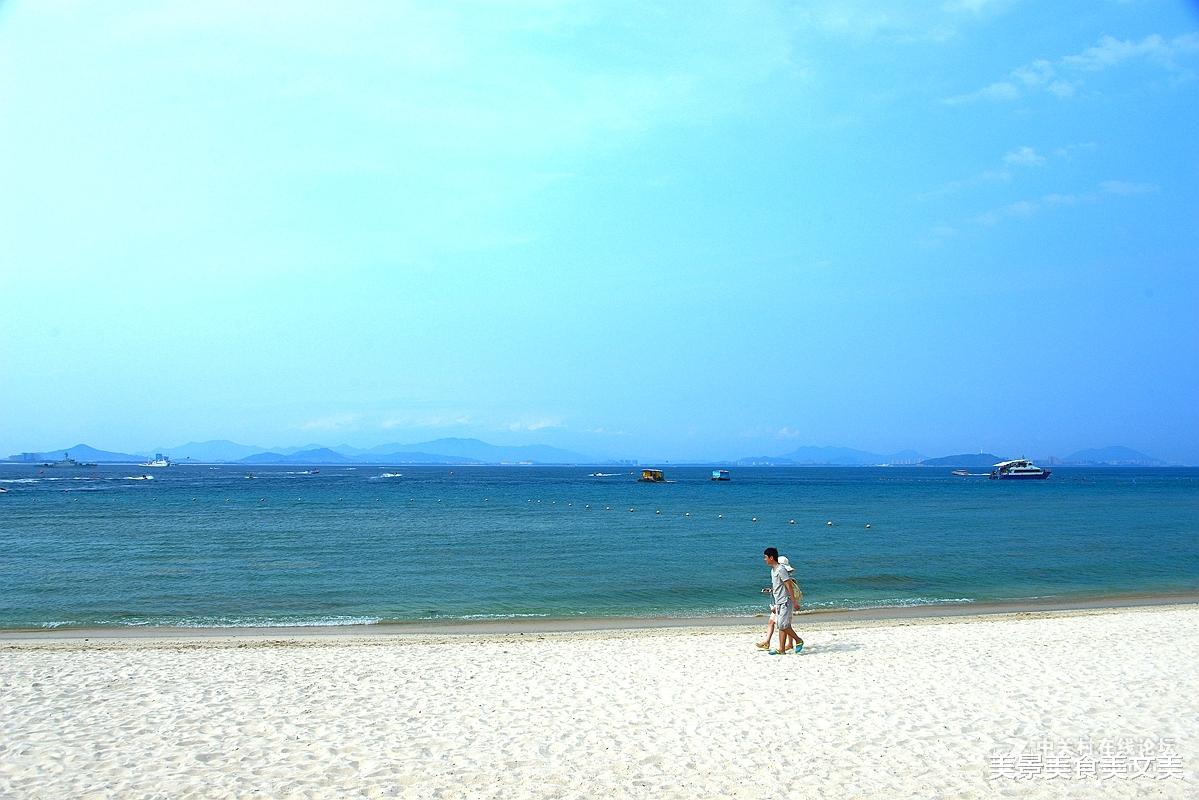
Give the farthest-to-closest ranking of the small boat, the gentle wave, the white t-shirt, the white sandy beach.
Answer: the small boat, the gentle wave, the white t-shirt, the white sandy beach

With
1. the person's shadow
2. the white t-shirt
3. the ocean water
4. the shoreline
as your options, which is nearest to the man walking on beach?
the white t-shirt

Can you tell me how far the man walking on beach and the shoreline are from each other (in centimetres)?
458

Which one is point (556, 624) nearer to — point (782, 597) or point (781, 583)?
point (782, 597)

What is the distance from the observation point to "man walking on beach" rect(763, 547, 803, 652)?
42.0 ft

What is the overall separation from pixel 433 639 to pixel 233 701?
6.37 m

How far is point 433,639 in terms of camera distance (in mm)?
16500

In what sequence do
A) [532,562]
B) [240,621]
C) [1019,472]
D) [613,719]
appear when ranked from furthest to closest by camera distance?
1. [1019,472]
2. [532,562]
3. [240,621]
4. [613,719]

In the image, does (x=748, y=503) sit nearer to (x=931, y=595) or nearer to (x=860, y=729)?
(x=931, y=595)

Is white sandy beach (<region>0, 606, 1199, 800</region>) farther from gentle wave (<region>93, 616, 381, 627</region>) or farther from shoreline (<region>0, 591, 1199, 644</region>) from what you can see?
gentle wave (<region>93, 616, 381, 627</region>)

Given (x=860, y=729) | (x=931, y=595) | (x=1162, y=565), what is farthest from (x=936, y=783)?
(x=1162, y=565)

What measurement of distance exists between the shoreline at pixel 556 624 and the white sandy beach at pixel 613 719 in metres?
2.74

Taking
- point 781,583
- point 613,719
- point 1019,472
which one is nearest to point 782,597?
point 781,583

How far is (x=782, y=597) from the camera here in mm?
13023

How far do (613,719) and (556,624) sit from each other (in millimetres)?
9493
